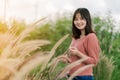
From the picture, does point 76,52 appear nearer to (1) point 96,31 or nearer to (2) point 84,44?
(2) point 84,44

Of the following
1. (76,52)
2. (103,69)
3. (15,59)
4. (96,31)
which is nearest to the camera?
(15,59)

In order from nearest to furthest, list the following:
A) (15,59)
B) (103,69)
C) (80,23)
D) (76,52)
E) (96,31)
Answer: (15,59), (76,52), (80,23), (103,69), (96,31)

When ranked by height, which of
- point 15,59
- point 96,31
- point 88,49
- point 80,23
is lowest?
point 96,31

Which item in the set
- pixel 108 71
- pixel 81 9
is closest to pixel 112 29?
pixel 108 71

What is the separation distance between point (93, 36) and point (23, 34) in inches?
61.4

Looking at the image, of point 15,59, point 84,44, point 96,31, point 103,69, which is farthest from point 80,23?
point 96,31

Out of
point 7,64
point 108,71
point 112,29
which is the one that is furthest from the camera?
point 112,29

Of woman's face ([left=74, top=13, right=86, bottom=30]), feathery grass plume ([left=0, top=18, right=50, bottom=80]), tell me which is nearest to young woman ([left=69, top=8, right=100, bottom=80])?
woman's face ([left=74, top=13, right=86, bottom=30])

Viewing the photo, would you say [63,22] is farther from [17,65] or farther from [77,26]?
[17,65]

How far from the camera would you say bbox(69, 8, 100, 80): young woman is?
3.32 metres

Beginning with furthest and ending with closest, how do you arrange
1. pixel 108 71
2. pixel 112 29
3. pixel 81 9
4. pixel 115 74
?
pixel 112 29, pixel 115 74, pixel 108 71, pixel 81 9

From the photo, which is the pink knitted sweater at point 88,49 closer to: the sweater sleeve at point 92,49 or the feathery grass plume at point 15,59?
the sweater sleeve at point 92,49

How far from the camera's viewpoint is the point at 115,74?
7.38 m

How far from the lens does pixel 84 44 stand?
3.42m
